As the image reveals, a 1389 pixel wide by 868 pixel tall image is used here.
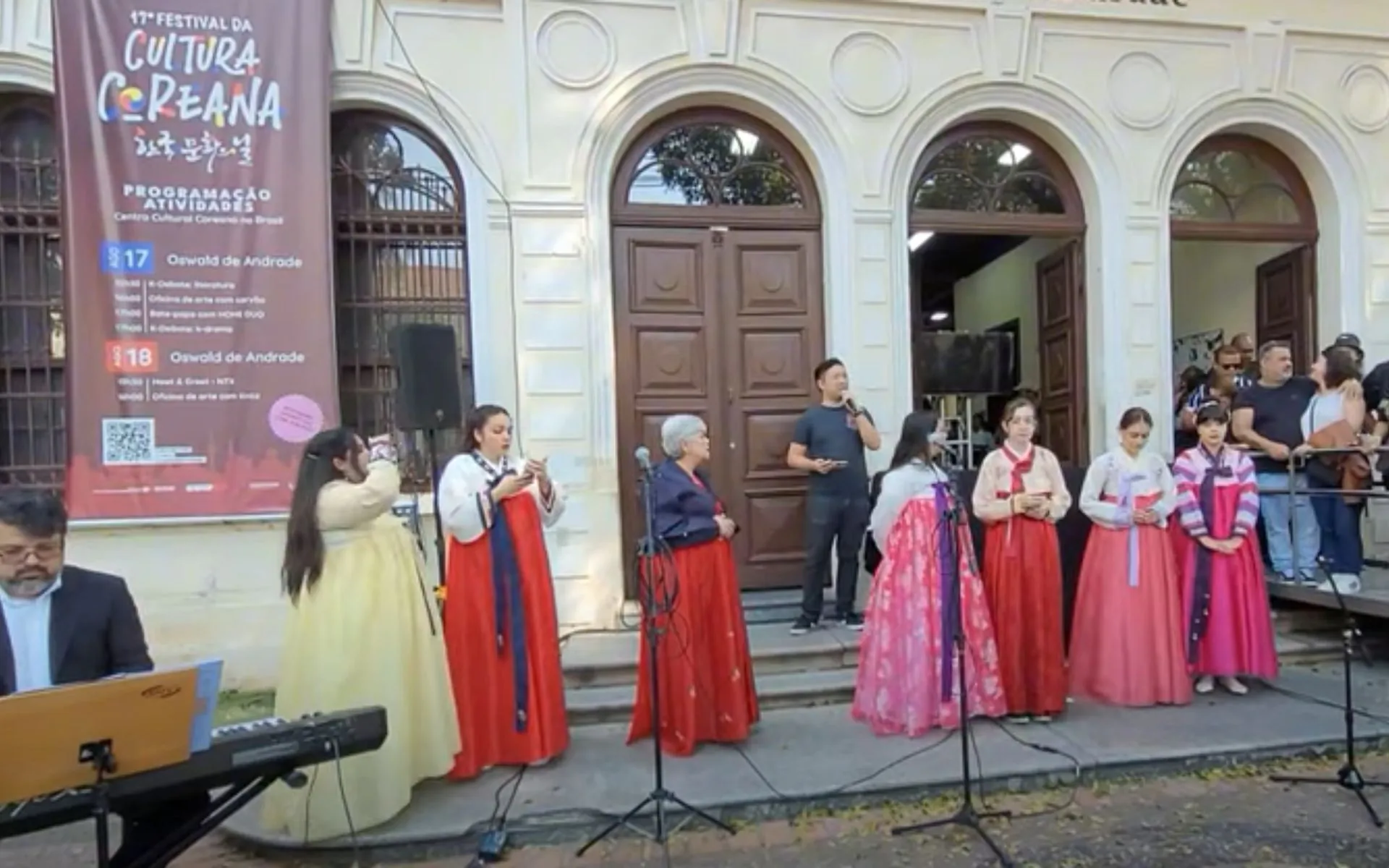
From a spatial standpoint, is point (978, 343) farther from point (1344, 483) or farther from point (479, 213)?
point (479, 213)

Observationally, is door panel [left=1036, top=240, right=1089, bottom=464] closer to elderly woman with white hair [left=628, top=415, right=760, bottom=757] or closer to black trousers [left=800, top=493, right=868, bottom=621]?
black trousers [left=800, top=493, right=868, bottom=621]

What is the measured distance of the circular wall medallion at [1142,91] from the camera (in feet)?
23.1

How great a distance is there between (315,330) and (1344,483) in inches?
271

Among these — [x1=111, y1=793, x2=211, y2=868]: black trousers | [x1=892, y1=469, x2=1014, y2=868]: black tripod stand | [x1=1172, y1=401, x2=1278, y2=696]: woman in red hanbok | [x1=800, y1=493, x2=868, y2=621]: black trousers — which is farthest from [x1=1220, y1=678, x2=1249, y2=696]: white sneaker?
[x1=111, y1=793, x2=211, y2=868]: black trousers

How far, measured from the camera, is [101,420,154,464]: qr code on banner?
5594 mm

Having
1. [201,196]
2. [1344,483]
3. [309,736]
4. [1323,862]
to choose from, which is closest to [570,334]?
[201,196]

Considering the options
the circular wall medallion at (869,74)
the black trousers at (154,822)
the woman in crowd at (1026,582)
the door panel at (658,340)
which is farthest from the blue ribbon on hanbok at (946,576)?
the circular wall medallion at (869,74)

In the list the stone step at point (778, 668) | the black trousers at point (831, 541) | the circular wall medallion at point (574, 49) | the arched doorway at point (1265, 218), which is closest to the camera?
the stone step at point (778, 668)

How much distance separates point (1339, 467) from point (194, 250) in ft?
25.0

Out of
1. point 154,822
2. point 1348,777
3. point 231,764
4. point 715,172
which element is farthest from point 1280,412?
point 154,822

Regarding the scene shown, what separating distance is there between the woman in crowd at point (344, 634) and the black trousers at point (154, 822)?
90cm

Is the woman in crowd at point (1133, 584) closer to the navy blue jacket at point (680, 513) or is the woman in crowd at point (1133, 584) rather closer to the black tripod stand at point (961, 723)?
the black tripod stand at point (961, 723)

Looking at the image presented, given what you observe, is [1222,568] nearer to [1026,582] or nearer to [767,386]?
[1026,582]

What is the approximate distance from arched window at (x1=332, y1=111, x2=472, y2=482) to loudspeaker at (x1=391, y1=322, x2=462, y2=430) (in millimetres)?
1025
